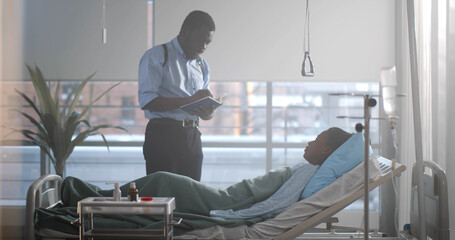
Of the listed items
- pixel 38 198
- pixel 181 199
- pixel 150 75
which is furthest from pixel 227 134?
pixel 38 198

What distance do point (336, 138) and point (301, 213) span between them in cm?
63

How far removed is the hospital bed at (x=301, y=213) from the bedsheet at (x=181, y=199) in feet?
0.13

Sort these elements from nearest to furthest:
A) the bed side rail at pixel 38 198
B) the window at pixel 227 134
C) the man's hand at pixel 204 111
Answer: the bed side rail at pixel 38 198
the man's hand at pixel 204 111
the window at pixel 227 134

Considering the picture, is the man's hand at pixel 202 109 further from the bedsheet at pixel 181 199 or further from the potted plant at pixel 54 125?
the potted plant at pixel 54 125

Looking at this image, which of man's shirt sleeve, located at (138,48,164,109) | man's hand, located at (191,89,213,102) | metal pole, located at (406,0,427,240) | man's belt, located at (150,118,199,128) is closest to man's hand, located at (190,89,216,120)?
man's hand, located at (191,89,213,102)

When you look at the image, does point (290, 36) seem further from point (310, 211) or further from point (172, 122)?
point (310, 211)

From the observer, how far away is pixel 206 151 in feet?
43.8

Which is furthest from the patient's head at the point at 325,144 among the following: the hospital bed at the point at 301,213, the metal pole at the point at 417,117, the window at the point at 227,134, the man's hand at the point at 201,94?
the window at the point at 227,134

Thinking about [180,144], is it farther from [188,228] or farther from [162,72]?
[188,228]

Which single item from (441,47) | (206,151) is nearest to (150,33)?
(441,47)

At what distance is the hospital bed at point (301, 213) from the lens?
10.5 feet

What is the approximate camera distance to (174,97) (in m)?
4.44

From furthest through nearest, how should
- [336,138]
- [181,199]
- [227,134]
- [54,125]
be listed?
[227,134]
[54,125]
[336,138]
[181,199]

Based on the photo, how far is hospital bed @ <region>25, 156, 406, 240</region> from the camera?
320cm
